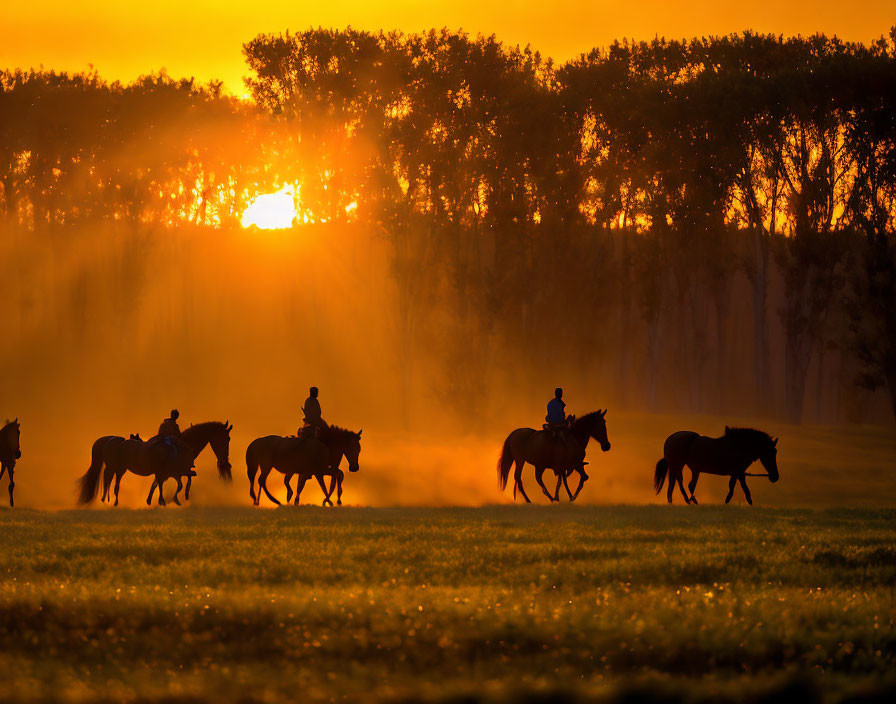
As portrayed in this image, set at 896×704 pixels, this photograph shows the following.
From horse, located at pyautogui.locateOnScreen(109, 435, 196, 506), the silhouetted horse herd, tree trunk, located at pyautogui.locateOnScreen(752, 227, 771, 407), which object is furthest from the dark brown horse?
tree trunk, located at pyautogui.locateOnScreen(752, 227, 771, 407)

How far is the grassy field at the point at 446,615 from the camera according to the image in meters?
10.6

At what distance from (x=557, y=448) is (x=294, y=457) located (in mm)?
6545

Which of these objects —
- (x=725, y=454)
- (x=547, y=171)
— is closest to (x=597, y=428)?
(x=725, y=454)

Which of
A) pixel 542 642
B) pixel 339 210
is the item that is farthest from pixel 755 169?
pixel 542 642

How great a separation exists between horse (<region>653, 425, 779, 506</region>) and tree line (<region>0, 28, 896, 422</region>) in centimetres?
1956

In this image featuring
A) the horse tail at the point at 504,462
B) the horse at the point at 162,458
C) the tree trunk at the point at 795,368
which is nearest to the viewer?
the horse at the point at 162,458

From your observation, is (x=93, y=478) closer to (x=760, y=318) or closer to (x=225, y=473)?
(x=225, y=473)

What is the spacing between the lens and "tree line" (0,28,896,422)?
51406 mm

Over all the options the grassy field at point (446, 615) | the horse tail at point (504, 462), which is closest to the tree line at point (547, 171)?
the horse tail at point (504, 462)

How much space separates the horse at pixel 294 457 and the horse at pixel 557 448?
4.99m

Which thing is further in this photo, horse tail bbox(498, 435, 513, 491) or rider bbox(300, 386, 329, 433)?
horse tail bbox(498, 435, 513, 491)

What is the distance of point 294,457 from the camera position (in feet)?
95.3

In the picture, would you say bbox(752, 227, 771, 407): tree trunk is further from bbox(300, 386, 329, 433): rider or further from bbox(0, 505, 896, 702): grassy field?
bbox(0, 505, 896, 702): grassy field

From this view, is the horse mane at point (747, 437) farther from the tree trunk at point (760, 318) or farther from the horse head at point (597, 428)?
the tree trunk at point (760, 318)
